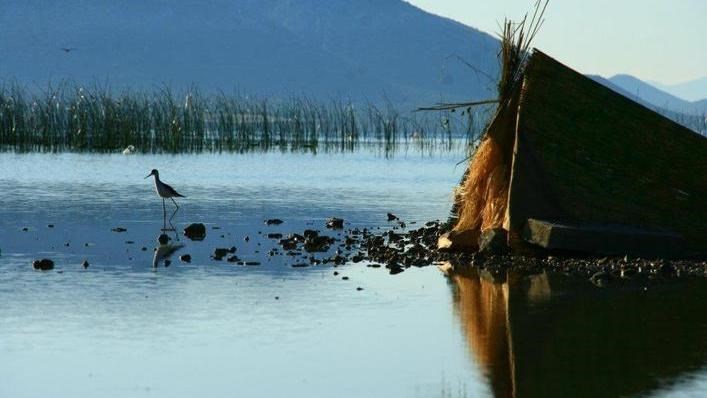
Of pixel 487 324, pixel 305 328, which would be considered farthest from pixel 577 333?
pixel 305 328

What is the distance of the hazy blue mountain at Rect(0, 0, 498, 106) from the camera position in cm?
15650

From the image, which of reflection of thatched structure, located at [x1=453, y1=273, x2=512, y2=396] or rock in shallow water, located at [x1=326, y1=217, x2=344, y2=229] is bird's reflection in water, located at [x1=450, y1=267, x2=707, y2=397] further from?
rock in shallow water, located at [x1=326, y1=217, x2=344, y2=229]

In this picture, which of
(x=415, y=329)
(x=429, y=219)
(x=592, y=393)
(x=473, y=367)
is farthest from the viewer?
(x=429, y=219)

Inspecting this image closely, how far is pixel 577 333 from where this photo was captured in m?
10.2

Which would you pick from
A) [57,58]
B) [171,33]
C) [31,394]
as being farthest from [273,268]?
[171,33]

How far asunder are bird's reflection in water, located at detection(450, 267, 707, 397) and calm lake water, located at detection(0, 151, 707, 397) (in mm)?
18

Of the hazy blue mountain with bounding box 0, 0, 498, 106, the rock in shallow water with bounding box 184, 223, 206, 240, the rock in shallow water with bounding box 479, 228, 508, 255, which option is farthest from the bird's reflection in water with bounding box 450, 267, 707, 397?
the hazy blue mountain with bounding box 0, 0, 498, 106

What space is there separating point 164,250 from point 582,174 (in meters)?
4.91

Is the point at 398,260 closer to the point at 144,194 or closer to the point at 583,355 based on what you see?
the point at 583,355

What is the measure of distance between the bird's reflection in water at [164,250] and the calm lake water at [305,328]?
0.13 meters

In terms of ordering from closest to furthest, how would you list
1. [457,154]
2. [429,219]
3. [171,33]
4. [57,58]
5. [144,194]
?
1. [429,219]
2. [144,194]
3. [457,154]
4. [57,58]
5. [171,33]

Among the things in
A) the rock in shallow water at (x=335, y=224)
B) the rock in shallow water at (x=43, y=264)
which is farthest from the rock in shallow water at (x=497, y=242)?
the rock in shallow water at (x=43, y=264)

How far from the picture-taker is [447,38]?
197 meters

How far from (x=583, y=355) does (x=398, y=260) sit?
5.55 meters
